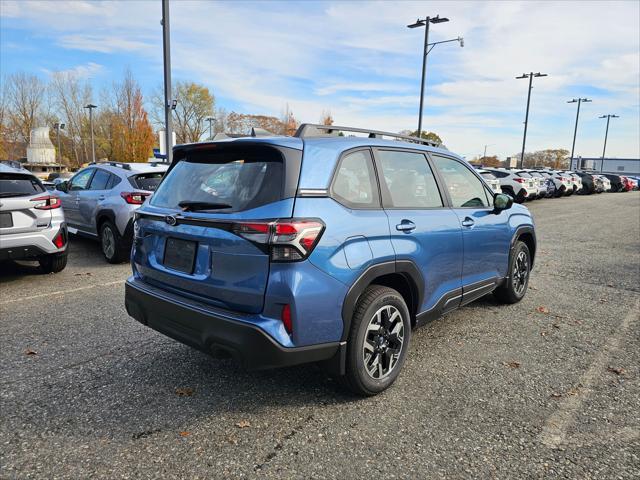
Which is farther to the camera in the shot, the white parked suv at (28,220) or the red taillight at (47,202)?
the red taillight at (47,202)

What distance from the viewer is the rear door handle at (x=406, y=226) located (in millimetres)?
3258

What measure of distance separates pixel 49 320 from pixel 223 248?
3.00 metres

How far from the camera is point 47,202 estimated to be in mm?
6012

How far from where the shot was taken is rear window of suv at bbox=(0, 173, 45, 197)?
5727mm

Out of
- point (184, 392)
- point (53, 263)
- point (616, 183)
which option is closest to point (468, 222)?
point (184, 392)

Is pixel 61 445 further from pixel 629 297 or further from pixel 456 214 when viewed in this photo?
pixel 629 297

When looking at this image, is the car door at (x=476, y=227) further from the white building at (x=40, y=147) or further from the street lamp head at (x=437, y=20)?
the white building at (x=40, y=147)

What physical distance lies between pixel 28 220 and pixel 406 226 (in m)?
4.98

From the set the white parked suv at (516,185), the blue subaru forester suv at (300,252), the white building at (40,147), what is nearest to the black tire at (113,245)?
the blue subaru forester suv at (300,252)

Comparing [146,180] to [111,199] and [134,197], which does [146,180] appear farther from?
[111,199]

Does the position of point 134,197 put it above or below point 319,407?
A: above

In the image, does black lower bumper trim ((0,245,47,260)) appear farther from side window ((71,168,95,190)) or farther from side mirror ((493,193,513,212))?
side mirror ((493,193,513,212))

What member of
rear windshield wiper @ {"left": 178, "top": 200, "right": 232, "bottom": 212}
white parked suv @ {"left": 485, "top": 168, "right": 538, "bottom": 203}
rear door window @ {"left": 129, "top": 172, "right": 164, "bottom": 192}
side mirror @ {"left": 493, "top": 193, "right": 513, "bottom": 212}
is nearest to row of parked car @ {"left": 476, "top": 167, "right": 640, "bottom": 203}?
white parked suv @ {"left": 485, "top": 168, "right": 538, "bottom": 203}

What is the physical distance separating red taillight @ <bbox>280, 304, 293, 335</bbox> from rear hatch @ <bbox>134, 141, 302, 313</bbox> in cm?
14
